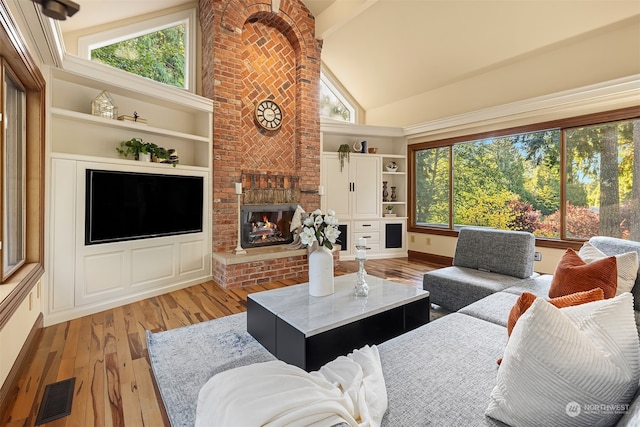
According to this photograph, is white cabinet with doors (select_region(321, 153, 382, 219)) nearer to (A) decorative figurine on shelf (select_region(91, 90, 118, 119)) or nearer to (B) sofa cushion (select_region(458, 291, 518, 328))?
(A) decorative figurine on shelf (select_region(91, 90, 118, 119))

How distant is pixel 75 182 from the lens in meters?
3.02

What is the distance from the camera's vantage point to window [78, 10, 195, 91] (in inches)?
145

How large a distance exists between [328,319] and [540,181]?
429 centimetres

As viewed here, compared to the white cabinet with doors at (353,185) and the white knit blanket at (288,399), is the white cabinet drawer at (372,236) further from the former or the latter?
the white knit blanket at (288,399)

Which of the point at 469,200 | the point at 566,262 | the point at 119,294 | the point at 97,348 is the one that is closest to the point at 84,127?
the point at 119,294

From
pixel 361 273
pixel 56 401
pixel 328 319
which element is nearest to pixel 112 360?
pixel 56 401

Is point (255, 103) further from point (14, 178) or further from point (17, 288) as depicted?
point (17, 288)

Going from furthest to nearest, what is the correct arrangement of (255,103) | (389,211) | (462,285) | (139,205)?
(389,211) → (255,103) → (139,205) → (462,285)

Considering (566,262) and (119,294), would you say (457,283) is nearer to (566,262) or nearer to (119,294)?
(566,262)

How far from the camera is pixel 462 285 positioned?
2.85 metres

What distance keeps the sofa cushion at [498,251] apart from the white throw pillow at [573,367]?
2184 mm

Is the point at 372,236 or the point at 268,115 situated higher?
the point at 268,115

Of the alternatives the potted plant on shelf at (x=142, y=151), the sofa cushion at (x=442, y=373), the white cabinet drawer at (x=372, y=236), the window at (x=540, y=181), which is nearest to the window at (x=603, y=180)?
the window at (x=540, y=181)

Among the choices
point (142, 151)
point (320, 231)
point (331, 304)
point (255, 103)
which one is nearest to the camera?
point (331, 304)
